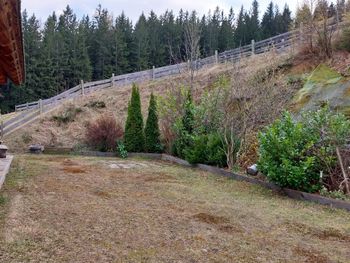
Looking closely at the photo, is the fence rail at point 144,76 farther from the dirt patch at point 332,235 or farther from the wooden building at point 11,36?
the dirt patch at point 332,235

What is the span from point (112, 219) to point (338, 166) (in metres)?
3.85

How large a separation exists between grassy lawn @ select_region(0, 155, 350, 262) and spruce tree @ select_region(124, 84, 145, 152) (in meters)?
5.82

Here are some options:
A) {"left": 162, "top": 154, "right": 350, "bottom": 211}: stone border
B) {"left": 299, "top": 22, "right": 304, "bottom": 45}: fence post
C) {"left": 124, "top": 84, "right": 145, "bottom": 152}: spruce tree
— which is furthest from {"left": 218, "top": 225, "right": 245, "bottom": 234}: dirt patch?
{"left": 299, "top": 22, "right": 304, "bottom": 45}: fence post

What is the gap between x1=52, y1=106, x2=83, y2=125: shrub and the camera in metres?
17.3

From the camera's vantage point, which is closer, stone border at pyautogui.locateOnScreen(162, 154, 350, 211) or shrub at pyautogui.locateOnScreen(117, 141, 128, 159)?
stone border at pyautogui.locateOnScreen(162, 154, 350, 211)

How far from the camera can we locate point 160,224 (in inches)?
173

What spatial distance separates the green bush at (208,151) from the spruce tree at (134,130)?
3.29 m

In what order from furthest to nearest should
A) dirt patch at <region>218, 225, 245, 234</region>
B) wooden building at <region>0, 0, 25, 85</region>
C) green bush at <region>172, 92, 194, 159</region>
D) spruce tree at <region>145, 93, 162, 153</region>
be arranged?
spruce tree at <region>145, 93, 162, 153</region> → green bush at <region>172, 92, 194, 159</region> → dirt patch at <region>218, 225, 245, 234</region> → wooden building at <region>0, 0, 25, 85</region>

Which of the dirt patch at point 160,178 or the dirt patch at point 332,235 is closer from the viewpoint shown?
the dirt patch at point 332,235

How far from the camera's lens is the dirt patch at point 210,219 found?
4.59 meters

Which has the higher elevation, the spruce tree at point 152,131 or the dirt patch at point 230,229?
the spruce tree at point 152,131

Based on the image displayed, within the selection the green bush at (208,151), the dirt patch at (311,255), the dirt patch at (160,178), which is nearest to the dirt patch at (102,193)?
the dirt patch at (160,178)

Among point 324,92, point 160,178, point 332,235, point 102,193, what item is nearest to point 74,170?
point 160,178

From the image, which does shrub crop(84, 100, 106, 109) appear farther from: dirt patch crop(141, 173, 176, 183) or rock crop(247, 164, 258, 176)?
rock crop(247, 164, 258, 176)
